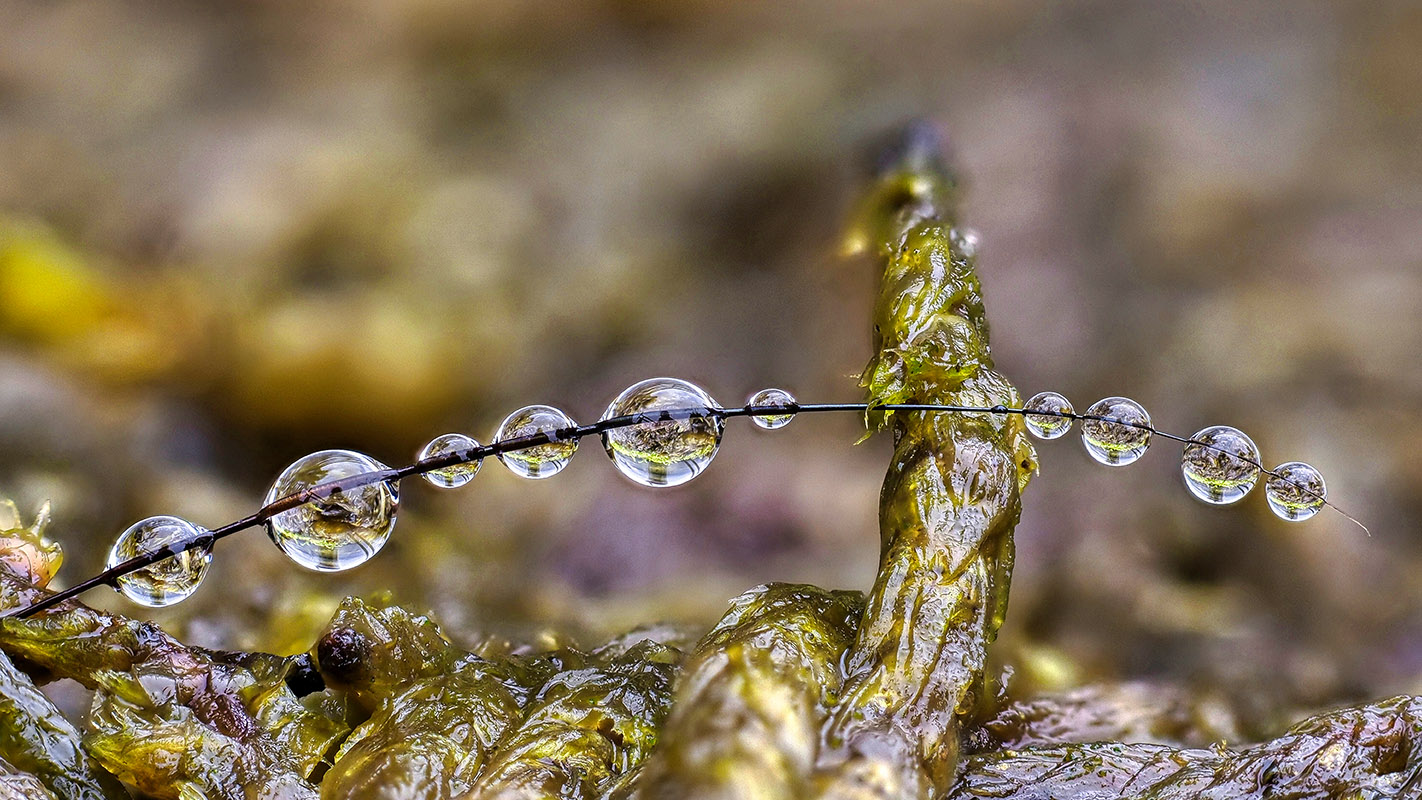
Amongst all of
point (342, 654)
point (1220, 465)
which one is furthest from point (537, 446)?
point (1220, 465)

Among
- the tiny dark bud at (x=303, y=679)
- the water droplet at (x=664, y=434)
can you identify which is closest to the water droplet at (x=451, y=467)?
the water droplet at (x=664, y=434)

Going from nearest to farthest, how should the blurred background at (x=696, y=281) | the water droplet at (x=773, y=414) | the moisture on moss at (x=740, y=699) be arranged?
1. the moisture on moss at (x=740, y=699)
2. the water droplet at (x=773, y=414)
3. the blurred background at (x=696, y=281)

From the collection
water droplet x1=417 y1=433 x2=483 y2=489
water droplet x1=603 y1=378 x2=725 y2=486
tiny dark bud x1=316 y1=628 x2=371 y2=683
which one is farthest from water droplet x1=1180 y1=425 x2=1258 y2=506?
tiny dark bud x1=316 y1=628 x2=371 y2=683

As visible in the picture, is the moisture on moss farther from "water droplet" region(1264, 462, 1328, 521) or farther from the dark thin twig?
"water droplet" region(1264, 462, 1328, 521)

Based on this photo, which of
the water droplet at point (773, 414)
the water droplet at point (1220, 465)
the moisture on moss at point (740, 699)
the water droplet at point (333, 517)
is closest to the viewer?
the moisture on moss at point (740, 699)

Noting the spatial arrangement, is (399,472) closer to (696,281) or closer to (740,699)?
(740,699)

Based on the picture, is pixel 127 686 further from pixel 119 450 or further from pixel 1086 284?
pixel 1086 284

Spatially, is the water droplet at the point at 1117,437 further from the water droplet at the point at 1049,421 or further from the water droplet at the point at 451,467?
the water droplet at the point at 451,467
